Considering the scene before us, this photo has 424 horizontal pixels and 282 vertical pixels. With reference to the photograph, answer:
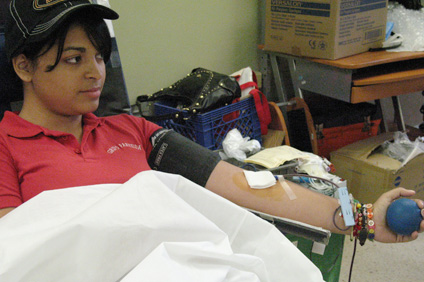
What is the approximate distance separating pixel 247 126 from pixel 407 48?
0.97 meters

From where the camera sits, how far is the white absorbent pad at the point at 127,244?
0.59 meters

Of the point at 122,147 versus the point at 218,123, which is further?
the point at 218,123

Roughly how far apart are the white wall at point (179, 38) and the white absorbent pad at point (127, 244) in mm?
1419

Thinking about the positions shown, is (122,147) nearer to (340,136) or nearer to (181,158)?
(181,158)

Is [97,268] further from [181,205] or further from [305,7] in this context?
[305,7]

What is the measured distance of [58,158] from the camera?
0.94 m

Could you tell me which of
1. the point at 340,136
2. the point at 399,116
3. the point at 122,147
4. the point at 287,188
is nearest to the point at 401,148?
the point at 340,136

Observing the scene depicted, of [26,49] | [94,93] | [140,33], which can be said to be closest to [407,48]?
[140,33]

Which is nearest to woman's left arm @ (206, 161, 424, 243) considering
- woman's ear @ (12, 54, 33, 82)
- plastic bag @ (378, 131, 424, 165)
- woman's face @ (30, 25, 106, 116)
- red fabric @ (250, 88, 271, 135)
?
woman's face @ (30, 25, 106, 116)

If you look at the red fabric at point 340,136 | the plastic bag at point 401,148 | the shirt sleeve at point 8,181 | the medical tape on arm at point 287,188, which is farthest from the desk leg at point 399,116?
the shirt sleeve at point 8,181

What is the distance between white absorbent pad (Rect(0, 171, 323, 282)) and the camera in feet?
1.94

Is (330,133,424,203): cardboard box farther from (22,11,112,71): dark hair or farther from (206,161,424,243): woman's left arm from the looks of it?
(22,11,112,71): dark hair

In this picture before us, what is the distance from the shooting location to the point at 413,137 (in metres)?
2.64

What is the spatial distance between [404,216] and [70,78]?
0.90 m
